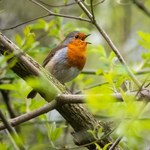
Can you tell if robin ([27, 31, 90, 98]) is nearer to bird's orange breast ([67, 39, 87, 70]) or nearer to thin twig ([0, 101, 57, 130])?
bird's orange breast ([67, 39, 87, 70])

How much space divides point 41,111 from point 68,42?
8.46 ft

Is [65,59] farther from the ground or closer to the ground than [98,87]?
closer to the ground

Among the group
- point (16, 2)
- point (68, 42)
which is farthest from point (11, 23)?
point (68, 42)

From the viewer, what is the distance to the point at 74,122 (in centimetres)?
319

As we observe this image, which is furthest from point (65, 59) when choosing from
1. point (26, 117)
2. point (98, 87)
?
point (98, 87)

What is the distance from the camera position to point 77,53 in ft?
16.1

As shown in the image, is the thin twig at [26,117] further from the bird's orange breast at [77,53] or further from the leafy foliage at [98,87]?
the bird's orange breast at [77,53]

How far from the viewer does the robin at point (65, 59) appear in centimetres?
474

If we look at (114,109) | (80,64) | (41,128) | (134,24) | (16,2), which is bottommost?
(134,24)

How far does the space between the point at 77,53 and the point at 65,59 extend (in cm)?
14

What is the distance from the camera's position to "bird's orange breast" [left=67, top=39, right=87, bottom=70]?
188 inches

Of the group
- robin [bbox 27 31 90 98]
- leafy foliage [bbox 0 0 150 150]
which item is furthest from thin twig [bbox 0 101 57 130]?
robin [bbox 27 31 90 98]

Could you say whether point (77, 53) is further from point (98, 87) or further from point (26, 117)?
point (98, 87)

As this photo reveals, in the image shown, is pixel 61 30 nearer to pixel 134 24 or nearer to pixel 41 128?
pixel 41 128
